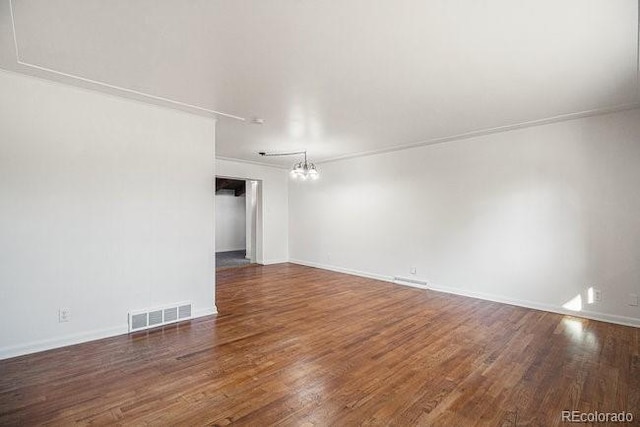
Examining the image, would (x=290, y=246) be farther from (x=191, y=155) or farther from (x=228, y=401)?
(x=228, y=401)

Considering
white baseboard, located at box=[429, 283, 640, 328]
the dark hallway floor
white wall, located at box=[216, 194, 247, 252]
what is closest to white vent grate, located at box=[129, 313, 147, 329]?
the dark hallway floor

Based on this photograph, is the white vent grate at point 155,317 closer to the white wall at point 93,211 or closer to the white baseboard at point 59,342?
the white wall at point 93,211

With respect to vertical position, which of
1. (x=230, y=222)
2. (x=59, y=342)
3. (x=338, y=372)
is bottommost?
(x=338, y=372)

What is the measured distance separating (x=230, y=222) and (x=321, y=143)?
6266mm

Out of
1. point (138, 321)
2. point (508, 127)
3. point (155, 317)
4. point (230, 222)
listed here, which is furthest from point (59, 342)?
point (230, 222)

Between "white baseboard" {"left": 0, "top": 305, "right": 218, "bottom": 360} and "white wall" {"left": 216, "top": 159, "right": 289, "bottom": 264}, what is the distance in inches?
182

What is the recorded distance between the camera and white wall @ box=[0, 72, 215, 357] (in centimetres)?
283

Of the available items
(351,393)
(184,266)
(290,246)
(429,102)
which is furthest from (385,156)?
(351,393)

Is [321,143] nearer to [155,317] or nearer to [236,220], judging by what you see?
[155,317]

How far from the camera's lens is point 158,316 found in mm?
3604

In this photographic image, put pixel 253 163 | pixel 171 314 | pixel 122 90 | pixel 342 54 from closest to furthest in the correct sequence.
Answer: pixel 342 54 → pixel 122 90 → pixel 171 314 → pixel 253 163

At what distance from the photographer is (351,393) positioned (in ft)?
7.50

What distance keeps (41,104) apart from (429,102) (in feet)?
13.4

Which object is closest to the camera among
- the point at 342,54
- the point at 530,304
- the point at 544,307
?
the point at 342,54
